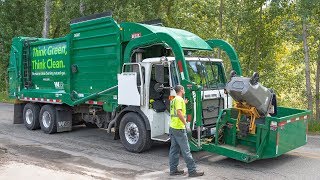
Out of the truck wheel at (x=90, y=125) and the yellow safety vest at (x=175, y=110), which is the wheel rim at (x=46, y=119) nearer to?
the truck wheel at (x=90, y=125)

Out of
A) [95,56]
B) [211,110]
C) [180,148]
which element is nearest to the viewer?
[180,148]

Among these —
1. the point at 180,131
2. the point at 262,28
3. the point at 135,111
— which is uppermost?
the point at 262,28

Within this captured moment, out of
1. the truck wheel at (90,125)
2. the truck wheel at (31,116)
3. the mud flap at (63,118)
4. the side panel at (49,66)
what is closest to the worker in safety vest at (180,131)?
the side panel at (49,66)

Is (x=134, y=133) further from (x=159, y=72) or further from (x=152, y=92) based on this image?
(x=159, y=72)

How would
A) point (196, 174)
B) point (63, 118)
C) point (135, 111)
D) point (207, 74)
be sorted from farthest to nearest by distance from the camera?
point (63, 118) < point (207, 74) < point (135, 111) < point (196, 174)

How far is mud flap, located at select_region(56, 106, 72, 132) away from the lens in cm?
1183

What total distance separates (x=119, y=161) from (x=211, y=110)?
2.32m

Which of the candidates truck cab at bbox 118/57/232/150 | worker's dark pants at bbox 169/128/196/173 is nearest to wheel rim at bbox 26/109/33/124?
truck cab at bbox 118/57/232/150

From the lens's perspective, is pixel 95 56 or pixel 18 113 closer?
pixel 95 56

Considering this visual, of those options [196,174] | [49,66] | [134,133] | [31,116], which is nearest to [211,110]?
[134,133]

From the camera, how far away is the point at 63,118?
12.0 meters

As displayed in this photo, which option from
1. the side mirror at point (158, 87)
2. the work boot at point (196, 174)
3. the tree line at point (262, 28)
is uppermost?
the tree line at point (262, 28)

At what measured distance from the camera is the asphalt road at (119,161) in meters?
7.24

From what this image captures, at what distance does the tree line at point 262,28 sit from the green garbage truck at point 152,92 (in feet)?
17.3
